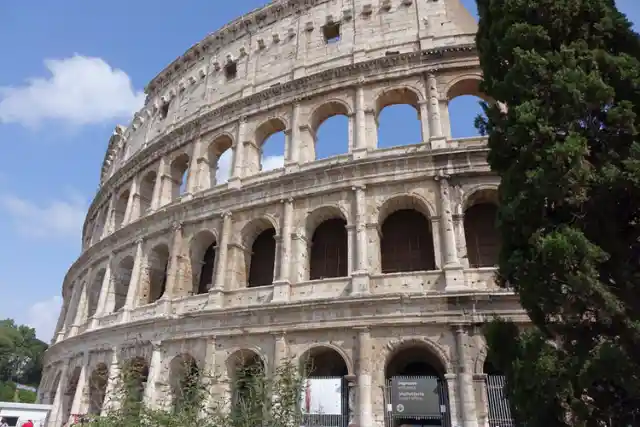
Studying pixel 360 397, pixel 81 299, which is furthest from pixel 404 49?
pixel 81 299

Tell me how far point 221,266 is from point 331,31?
901 centimetres

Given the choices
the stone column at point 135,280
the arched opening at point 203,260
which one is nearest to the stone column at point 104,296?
the stone column at point 135,280

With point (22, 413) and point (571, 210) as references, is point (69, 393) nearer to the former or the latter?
point (22, 413)

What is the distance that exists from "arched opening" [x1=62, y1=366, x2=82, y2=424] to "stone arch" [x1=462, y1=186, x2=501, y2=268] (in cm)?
1383

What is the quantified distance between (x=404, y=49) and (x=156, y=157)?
10175 millimetres

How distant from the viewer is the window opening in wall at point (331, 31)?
16.0 metres

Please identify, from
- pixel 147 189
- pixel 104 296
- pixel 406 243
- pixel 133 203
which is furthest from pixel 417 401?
pixel 147 189

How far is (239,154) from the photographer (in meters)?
14.9

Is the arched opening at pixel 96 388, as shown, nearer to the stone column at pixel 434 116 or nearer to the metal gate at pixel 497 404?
the metal gate at pixel 497 404

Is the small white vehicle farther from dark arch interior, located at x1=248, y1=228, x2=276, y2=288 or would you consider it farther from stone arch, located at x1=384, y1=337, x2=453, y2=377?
stone arch, located at x1=384, y1=337, x2=453, y2=377

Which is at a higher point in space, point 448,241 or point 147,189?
point 147,189

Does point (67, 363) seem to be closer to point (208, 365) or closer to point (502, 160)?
point (208, 365)

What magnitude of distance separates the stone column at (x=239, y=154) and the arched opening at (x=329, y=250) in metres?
3.14

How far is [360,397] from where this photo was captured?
10180 mm
